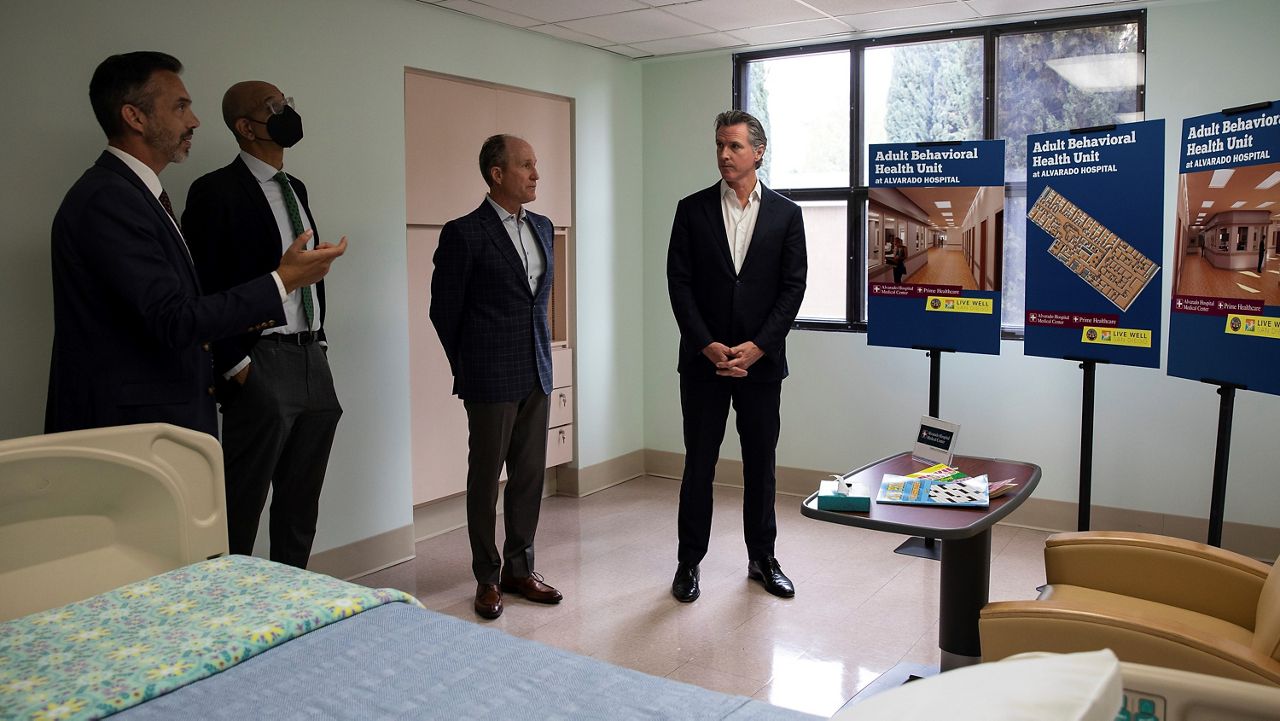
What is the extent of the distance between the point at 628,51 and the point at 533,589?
10.3 ft

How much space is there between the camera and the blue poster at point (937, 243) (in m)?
4.24

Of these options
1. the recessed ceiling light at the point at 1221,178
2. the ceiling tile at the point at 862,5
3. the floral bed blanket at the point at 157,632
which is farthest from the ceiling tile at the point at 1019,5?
the floral bed blanket at the point at 157,632

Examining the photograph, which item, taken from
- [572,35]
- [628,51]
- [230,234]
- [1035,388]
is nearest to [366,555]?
[230,234]

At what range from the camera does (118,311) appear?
99.3 inches

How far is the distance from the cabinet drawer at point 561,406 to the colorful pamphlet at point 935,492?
2.67 meters

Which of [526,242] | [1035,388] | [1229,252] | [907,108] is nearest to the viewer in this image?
[1229,252]

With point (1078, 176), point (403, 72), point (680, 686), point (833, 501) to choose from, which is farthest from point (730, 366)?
point (680, 686)

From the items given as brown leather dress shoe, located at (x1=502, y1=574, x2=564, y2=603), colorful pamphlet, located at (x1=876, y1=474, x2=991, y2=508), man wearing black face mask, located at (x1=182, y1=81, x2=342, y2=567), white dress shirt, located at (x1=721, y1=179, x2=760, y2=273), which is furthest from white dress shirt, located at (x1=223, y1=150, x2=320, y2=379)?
colorful pamphlet, located at (x1=876, y1=474, x2=991, y2=508)

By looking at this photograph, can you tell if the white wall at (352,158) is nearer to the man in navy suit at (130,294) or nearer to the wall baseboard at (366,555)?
the wall baseboard at (366,555)

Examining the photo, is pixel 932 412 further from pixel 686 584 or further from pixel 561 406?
pixel 561 406

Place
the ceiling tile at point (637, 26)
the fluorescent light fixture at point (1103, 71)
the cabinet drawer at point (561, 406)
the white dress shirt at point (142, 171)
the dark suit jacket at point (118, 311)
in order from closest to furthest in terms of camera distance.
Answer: the dark suit jacket at point (118, 311) → the white dress shirt at point (142, 171) → the fluorescent light fixture at point (1103, 71) → the ceiling tile at point (637, 26) → the cabinet drawer at point (561, 406)

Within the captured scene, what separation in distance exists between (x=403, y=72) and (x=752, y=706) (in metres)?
3.51

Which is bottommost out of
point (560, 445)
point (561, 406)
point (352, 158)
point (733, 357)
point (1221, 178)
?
point (560, 445)

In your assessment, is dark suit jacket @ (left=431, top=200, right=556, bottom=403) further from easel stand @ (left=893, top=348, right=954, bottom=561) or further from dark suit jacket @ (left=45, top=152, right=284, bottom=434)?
easel stand @ (left=893, top=348, right=954, bottom=561)
